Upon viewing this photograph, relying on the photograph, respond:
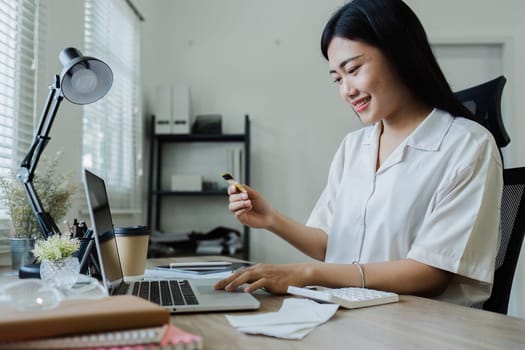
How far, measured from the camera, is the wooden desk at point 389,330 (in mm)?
559

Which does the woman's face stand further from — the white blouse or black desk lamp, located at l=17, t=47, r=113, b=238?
black desk lamp, located at l=17, t=47, r=113, b=238

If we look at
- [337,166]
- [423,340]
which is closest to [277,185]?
[337,166]

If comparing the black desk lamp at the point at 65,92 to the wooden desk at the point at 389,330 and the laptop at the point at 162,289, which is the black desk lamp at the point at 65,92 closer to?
the laptop at the point at 162,289

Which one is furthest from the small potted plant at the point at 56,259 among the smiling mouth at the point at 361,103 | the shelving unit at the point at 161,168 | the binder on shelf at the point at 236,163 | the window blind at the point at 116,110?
the binder on shelf at the point at 236,163

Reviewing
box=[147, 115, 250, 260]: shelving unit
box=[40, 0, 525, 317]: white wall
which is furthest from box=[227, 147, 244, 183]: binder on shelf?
box=[40, 0, 525, 317]: white wall

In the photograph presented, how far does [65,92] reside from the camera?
3.61 feet

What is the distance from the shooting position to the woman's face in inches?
46.5

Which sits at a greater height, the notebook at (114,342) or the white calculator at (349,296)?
the notebook at (114,342)

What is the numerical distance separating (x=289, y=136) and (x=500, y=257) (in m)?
2.28

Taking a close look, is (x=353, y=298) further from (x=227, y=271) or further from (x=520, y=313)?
(x=520, y=313)

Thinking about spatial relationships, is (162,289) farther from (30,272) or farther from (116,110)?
(116,110)

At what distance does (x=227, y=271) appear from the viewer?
1177mm

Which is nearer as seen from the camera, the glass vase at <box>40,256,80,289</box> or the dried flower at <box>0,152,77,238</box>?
the glass vase at <box>40,256,80,289</box>

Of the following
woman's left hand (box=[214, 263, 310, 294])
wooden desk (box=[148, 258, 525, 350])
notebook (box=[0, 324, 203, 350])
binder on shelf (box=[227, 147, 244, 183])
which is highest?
binder on shelf (box=[227, 147, 244, 183])
